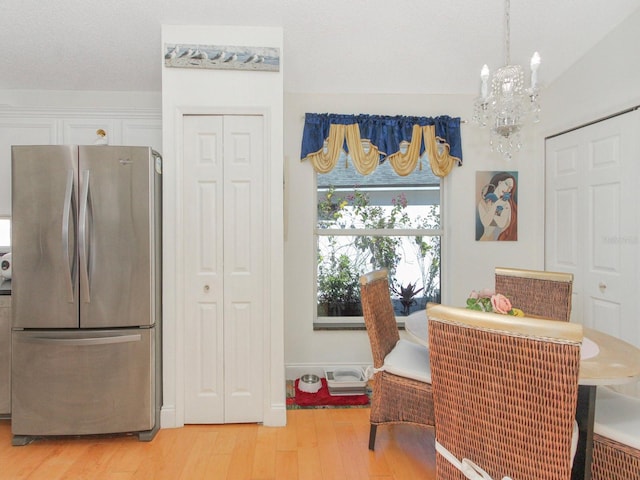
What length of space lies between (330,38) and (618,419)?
2.71 m

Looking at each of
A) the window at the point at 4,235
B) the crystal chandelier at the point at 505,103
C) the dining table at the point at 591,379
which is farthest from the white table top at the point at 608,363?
the window at the point at 4,235

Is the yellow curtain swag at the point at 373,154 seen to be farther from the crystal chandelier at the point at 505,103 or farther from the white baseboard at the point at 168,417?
the white baseboard at the point at 168,417

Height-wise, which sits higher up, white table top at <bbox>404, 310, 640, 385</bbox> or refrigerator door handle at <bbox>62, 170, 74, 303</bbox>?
refrigerator door handle at <bbox>62, 170, 74, 303</bbox>

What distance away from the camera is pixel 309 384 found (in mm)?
3037

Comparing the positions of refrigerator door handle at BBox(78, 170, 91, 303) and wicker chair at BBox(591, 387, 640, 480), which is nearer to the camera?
wicker chair at BBox(591, 387, 640, 480)

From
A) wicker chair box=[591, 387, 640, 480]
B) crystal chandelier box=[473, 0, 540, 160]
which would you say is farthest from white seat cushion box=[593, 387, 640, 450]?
crystal chandelier box=[473, 0, 540, 160]

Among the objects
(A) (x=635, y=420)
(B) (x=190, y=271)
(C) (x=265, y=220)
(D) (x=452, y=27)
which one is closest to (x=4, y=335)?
(B) (x=190, y=271)

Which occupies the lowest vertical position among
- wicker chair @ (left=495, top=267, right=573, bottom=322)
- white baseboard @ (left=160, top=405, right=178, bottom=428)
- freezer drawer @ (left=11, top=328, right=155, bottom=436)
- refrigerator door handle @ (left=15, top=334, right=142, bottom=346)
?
white baseboard @ (left=160, top=405, right=178, bottom=428)

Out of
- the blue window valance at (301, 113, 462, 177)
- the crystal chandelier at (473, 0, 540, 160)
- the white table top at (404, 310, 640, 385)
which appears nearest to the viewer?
the white table top at (404, 310, 640, 385)

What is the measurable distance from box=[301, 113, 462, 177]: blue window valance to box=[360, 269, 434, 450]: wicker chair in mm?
1294

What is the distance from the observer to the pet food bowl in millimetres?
3020

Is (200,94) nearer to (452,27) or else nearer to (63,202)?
(63,202)

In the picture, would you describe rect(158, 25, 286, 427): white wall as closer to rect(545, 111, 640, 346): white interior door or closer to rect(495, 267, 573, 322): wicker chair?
rect(495, 267, 573, 322): wicker chair

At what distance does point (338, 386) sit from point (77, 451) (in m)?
1.72
